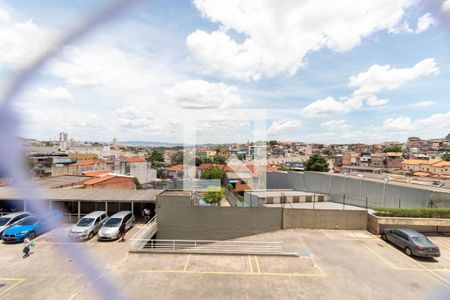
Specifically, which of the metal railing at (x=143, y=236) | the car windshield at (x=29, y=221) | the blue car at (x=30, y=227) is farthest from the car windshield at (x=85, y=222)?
the car windshield at (x=29, y=221)

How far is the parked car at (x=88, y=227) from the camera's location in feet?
40.1

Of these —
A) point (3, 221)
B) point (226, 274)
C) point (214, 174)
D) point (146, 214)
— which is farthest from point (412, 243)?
point (214, 174)

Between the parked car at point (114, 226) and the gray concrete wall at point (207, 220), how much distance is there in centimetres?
174

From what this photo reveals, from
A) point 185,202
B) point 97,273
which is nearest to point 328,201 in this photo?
point 185,202

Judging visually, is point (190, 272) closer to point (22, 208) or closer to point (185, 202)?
point (185, 202)

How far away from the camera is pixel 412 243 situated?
37.5 ft

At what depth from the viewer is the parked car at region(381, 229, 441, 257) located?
36.0ft

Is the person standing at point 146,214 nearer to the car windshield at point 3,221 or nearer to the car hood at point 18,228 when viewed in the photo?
the car hood at point 18,228

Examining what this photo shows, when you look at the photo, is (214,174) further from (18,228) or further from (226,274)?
(226,274)

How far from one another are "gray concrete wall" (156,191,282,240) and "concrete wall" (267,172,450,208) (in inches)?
323

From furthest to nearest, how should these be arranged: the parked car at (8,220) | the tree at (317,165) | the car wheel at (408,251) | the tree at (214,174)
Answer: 1. the tree at (317,165)
2. the tree at (214,174)
3. the parked car at (8,220)
4. the car wheel at (408,251)

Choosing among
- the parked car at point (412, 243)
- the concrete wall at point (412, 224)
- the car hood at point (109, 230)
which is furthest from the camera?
the concrete wall at point (412, 224)

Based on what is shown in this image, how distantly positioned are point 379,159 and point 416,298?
3750 inches

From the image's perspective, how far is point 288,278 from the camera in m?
9.20
